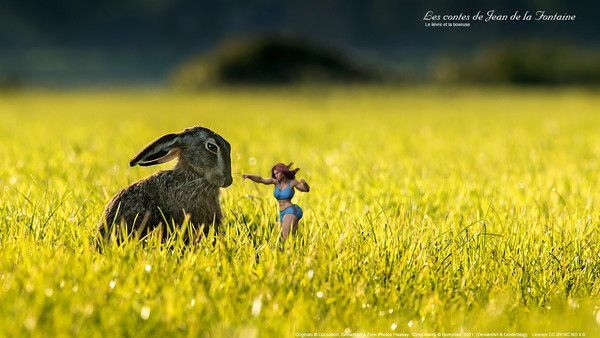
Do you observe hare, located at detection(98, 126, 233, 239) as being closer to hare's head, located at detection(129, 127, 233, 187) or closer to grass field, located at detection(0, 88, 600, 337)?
hare's head, located at detection(129, 127, 233, 187)

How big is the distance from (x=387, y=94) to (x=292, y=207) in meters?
35.6

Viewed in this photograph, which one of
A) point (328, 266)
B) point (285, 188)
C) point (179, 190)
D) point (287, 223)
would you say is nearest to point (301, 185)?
point (285, 188)

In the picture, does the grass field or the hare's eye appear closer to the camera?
the grass field

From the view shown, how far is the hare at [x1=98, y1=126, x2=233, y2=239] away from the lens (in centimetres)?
455

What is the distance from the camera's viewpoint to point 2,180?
738 centimetres

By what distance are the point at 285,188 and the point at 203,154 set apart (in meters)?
0.58

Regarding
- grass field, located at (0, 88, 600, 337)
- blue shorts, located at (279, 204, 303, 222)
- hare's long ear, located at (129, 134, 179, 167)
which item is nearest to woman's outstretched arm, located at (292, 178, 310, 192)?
blue shorts, located at (279, 204, 303, 222)

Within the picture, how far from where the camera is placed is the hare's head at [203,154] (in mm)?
4555

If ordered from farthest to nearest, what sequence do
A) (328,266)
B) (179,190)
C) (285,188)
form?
(179,190) < (285,188) < (328,266)

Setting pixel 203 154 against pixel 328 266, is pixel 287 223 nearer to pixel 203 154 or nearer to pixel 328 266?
pixel 328 266

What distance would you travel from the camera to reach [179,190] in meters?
4.60

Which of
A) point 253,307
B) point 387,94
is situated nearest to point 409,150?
point 253,307

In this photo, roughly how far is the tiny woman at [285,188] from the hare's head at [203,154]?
0.72 feet

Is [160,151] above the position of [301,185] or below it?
above
